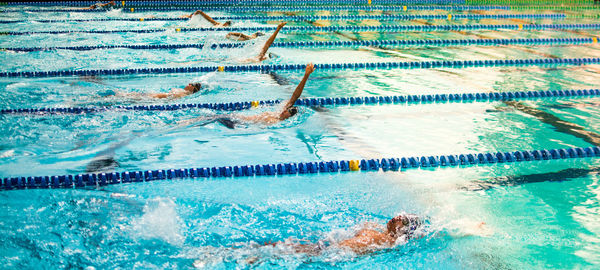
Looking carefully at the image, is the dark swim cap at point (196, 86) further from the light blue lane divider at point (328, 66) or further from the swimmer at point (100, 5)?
the swimmer at point (100, 5)

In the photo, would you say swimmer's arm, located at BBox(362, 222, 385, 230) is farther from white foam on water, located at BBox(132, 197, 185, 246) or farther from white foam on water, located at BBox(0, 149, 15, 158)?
white foam on water, located at BBox(0, 149, 15, 158)

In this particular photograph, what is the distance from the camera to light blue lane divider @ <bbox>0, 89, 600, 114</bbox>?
4.80 m

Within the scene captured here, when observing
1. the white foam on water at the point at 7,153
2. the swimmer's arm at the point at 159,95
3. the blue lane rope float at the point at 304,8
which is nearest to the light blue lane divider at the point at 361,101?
the swimmer's arm at the point at 159,95

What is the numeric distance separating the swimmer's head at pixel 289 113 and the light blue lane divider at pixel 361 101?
1.33 feet

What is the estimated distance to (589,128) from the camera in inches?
176

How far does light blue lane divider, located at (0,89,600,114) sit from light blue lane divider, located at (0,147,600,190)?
4.82ft

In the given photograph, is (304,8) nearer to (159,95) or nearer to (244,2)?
(244,2)

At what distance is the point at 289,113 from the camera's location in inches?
187

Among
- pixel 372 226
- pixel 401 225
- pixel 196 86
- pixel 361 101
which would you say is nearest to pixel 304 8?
pixel 196 86

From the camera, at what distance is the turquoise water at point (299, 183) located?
2.65 metres

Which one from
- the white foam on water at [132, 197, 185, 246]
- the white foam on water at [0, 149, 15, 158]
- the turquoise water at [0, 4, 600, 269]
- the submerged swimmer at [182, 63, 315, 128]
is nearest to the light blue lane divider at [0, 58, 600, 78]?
the turquoise water at [0, 4, 600, 269]

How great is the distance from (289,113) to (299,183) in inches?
52.1

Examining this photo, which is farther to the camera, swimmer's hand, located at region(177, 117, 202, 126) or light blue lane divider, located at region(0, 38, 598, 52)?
light blue lane divider, located at region(0, 38, 598, 52)

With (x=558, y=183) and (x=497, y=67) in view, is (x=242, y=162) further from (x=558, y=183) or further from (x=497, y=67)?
(x=497, y=67)
